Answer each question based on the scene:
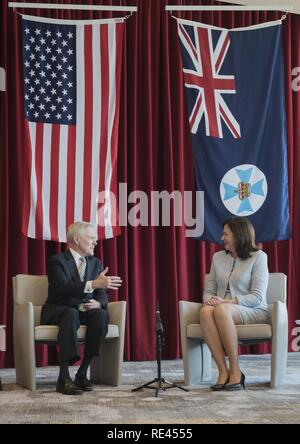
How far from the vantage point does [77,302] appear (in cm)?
452

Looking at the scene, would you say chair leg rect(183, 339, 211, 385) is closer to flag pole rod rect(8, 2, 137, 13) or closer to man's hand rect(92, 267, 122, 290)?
man's hand rect(92, 267, 122, 290)

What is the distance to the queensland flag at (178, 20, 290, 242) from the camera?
592 centimetres

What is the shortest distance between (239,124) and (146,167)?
876 mm

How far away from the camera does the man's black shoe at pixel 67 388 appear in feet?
13.6

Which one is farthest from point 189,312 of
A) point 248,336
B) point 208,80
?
point 208,80

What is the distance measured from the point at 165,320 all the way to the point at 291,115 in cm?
216

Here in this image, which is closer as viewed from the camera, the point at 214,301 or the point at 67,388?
the point at 67,388

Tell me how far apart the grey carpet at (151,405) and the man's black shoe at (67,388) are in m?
0.04

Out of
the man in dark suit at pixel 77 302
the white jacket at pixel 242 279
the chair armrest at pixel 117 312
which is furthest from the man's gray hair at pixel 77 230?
the white jacket at pixel 242 279

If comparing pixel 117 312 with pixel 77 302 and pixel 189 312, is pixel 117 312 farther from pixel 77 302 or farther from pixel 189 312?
pixel 189 312

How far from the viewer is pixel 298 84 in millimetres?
6504

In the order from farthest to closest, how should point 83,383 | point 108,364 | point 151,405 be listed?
point 108,364 → point 83,383 → point 151,405

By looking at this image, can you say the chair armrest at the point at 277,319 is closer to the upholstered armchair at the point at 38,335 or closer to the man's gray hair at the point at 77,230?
the upholstered armchair at the point at 38,335

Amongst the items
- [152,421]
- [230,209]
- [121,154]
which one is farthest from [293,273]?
[152,421]
